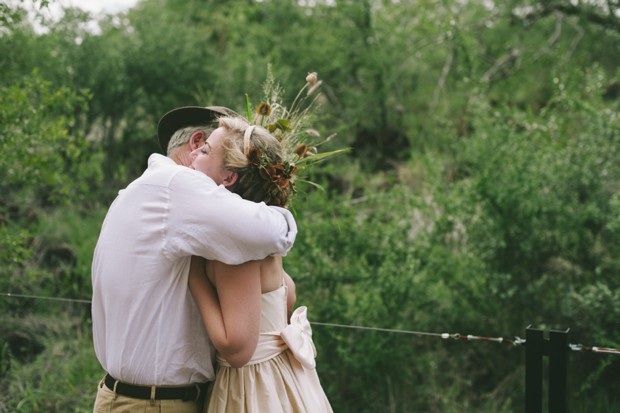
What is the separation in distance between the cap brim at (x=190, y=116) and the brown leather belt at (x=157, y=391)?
1.01 meters

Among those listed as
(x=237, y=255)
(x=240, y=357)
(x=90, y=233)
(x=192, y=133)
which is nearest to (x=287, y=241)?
(x=237, y=255)

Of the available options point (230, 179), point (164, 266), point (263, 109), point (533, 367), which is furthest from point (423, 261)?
point (164, 266)

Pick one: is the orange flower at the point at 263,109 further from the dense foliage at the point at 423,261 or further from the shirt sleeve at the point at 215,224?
the dense foliage at the point at 423,261

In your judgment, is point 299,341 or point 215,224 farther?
point 299,341

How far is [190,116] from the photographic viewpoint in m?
2.77

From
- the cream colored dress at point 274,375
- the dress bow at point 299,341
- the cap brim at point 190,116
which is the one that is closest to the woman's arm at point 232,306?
the cream colored dress at point 274,375

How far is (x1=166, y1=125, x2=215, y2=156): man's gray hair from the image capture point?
2.71 metres

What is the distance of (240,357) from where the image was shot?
7.38 feet

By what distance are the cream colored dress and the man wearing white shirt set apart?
95mm

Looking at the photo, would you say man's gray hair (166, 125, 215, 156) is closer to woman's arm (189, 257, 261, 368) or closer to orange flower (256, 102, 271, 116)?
orange flower (256, 102, 271, 116)

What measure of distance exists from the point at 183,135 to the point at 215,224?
70 centimetres

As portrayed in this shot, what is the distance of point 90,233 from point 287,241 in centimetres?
636

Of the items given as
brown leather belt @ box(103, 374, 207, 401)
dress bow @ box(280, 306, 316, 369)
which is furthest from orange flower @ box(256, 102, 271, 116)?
brown leather belt @ box(103, 374, 207, 401)

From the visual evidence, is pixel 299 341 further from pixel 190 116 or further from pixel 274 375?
pixel 190 116
